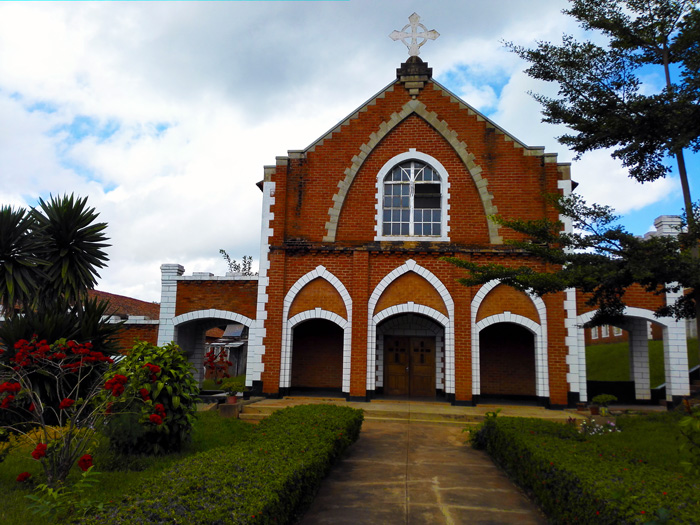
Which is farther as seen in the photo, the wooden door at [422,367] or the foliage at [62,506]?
the wooden door at [422,367]

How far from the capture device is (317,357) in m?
16.6

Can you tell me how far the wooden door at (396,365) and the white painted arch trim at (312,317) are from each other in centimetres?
249

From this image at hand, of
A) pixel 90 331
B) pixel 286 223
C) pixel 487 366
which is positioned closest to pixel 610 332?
pixel 487 366

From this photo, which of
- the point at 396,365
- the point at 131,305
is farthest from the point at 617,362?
the point at 131,305

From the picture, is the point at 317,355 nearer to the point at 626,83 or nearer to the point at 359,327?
the point at 359,327

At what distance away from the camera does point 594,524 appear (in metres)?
4.40

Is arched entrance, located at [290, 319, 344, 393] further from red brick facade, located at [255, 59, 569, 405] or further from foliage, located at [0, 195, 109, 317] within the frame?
foliage, located at [0, 195, 109, 317]

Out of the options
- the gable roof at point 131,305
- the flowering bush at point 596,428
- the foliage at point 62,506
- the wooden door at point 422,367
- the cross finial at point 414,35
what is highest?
the cross finial at point 414,35

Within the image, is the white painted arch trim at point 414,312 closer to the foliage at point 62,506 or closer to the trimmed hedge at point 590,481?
the trimmed hedge at point 590,481

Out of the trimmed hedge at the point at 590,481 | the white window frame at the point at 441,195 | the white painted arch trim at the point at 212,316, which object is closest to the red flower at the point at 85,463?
the trimmed hedge at the point at 590,481

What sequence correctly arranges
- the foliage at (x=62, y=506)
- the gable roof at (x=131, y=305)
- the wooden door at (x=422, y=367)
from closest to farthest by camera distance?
the foliage at (x=62, y=506) < the wooden door at (x=422, y=367) < the gable roof at (x=131, y=305)

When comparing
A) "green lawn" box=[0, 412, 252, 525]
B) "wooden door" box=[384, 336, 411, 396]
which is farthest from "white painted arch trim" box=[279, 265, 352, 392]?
"green lawn" box=[0, 412, 252, 525]

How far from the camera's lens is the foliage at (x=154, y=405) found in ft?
24.2

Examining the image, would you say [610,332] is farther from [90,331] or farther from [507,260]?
[90,331]
